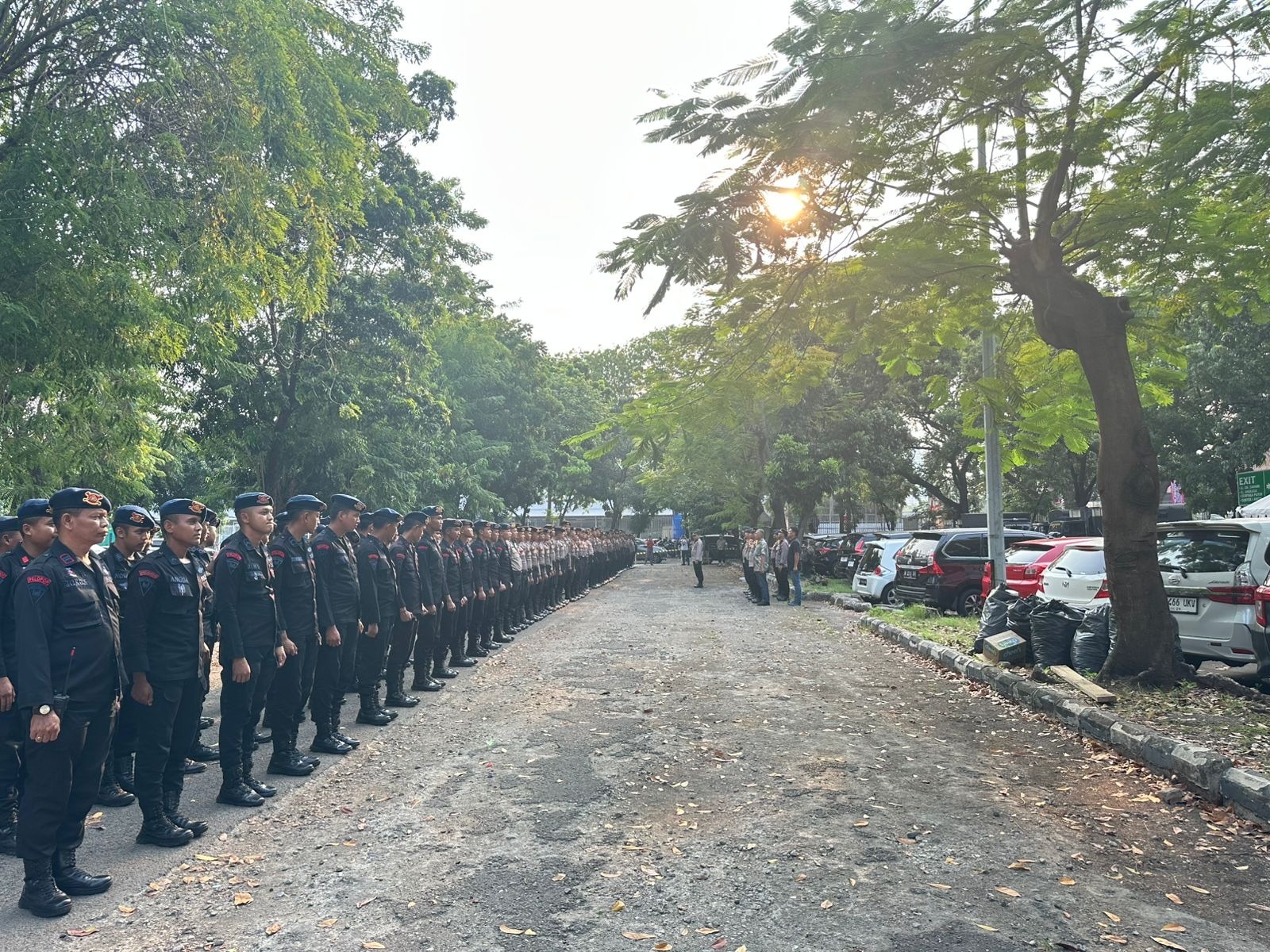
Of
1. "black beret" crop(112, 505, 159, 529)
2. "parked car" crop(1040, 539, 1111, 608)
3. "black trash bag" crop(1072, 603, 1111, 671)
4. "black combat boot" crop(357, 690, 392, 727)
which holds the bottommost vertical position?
"black combat boot" crop(357, 690, 392, 727)

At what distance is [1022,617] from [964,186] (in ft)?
16.0

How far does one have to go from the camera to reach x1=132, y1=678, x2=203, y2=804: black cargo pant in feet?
16.9

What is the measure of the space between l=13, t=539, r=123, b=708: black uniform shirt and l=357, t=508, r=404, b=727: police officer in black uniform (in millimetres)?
3295

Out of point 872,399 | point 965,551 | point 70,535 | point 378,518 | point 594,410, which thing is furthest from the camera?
point 594,410

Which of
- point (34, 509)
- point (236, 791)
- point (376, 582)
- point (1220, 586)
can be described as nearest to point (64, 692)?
point (34, 509)

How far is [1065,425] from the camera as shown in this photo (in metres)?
11.6

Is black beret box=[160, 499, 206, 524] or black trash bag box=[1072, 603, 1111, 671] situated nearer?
black beret box=[160, 499, 206, 524]

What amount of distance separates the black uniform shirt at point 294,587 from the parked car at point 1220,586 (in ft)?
26.4

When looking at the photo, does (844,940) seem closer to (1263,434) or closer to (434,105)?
(434,105)

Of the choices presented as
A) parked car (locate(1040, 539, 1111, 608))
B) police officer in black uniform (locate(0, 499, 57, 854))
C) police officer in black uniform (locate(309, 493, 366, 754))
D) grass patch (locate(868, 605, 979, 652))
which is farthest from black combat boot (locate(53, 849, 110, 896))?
parked car (locate(1040, 539, 1111, 608))

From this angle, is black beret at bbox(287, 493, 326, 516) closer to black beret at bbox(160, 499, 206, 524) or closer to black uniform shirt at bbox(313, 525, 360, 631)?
black uniform shirt at bbox(313, 525, 360, 631)

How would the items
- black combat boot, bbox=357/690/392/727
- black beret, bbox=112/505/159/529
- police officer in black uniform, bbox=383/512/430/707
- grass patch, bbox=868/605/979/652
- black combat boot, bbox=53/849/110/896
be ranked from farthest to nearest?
grass patch, bbox=868/605/979/652, police officer in black uniform, bbox=383/512/430/707, black combat boot, bbox=357/690/392/727, black beret, bbox=112/505/159/529, black combat boot, bbox=53/849/110/896

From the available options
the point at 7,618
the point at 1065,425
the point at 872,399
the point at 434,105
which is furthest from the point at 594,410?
the point at 7,618

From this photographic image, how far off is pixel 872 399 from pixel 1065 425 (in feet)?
59.8
